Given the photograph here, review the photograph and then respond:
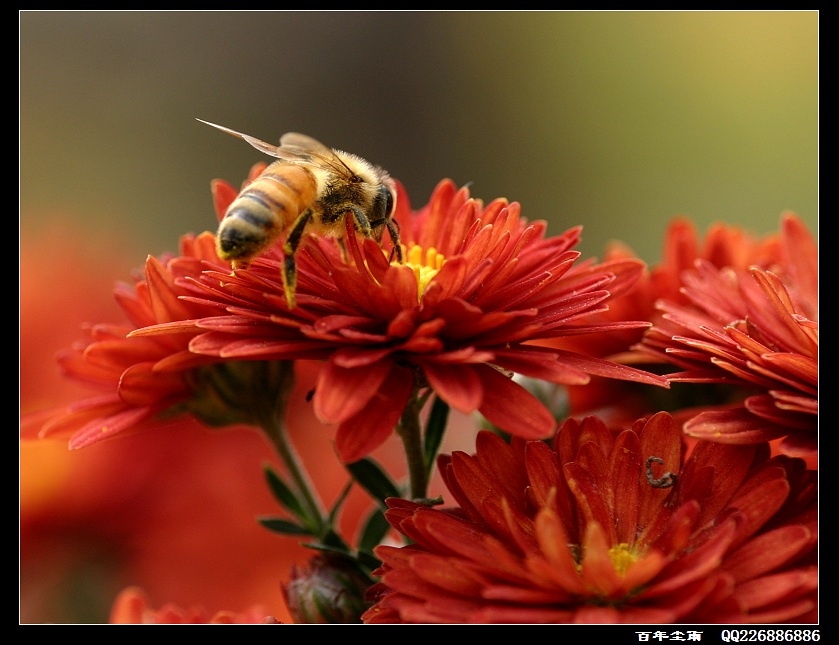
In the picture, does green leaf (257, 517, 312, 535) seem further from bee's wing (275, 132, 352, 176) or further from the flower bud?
bee's wing (275, 132, 352, 176)

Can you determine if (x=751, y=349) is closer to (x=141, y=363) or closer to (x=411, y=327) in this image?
Result: (x=411, y=327)

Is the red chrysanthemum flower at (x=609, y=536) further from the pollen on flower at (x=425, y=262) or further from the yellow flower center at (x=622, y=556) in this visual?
the pollen on flower at (x=425, y=262)

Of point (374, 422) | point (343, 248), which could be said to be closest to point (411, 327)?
point (374, 422)

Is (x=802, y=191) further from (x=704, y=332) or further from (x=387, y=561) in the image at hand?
(x=387, y=561)

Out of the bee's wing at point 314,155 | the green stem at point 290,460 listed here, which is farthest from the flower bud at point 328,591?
the bee's wing at point 314,155

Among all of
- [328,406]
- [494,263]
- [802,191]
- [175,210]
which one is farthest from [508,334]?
[802,191]

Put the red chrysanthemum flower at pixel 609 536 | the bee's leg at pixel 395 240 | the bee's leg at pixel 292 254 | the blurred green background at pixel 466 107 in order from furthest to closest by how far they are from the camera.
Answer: the blurred green background at pixel 466 107 → the bee's leg at pixel 395 240 → the bee's leg at pixel 292 254 → the red chrysanthemum flower at pixel 609 536
